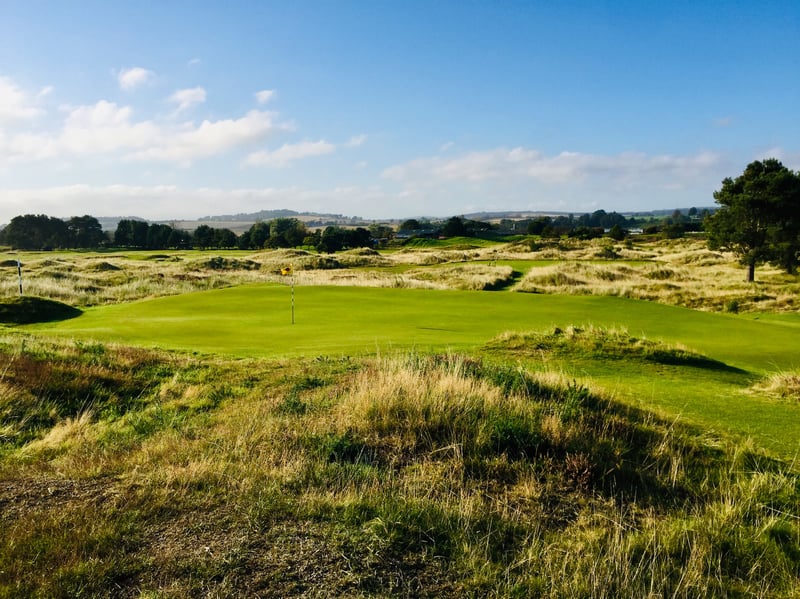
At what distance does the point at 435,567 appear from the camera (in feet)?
13.3

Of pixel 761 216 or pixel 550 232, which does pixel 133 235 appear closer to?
pixel 550 232

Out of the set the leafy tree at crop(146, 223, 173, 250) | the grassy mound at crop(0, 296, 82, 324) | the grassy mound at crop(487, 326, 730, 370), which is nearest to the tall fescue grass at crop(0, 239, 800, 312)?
the grassy mound at crop(0, 296, 82, 324)

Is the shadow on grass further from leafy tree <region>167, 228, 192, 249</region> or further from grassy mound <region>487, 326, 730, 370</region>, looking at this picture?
leafy tree <region>167, 228, 192, 249</region>

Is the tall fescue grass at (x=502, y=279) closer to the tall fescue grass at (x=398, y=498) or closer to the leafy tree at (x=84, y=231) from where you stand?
the tall fescue grass at (x=398, y=498)

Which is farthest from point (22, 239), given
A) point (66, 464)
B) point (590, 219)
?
point (590, 219)

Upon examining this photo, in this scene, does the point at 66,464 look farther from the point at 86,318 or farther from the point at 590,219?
the point at 590,219

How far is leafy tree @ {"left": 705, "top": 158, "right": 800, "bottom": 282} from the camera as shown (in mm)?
35688

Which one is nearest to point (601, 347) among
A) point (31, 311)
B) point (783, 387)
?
point (783, 387)

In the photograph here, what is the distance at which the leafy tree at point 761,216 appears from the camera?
3569 cm

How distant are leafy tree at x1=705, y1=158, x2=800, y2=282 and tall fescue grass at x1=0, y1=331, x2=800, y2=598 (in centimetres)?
3646

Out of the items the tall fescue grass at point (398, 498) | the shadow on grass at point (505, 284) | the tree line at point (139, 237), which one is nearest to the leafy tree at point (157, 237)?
the tree line at point (139, 237)

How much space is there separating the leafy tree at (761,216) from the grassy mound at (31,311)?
42825 millimetres

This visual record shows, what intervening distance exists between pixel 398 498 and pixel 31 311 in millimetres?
23660

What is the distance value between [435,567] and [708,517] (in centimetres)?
280
